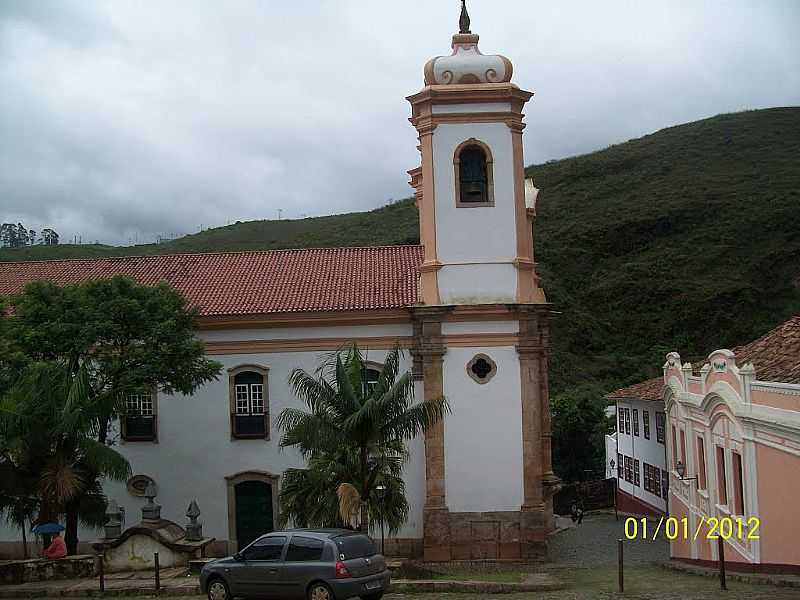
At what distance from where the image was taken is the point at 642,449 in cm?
3275

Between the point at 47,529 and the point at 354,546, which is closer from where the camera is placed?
the point at 354,546

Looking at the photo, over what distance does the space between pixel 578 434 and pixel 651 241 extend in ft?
104

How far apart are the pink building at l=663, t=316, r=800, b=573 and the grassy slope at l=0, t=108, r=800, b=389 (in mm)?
31355

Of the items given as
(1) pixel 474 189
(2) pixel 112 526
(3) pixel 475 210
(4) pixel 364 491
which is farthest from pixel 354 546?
(1) pixel 474 189

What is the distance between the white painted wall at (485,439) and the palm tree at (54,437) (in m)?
7.11

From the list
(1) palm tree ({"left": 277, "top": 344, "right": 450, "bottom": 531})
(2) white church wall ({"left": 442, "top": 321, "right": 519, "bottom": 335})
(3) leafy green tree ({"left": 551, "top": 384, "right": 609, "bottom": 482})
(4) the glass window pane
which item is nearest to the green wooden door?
(1) palm tree ({"left": 277, "top": 344, "right": 450, "bottom": 531})

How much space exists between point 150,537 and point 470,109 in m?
11.6

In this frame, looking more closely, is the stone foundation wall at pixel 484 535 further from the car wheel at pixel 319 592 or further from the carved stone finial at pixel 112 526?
the car wheel at pixel 319 592

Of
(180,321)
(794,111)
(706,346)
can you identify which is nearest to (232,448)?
(180,321)

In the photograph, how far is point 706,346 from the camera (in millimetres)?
60719

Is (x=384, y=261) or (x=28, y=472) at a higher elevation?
(x=384, y=261)

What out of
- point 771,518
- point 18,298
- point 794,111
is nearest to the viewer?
point 771,518

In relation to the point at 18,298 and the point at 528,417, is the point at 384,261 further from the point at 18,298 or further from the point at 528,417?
the point at 18,298
